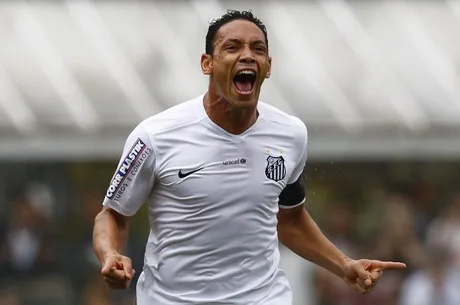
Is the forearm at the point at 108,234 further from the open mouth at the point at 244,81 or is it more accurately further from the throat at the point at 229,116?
the open mouth at the point at 244,81

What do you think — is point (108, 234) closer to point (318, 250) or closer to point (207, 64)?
point (207, 64)

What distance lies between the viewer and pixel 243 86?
7723 millimetres

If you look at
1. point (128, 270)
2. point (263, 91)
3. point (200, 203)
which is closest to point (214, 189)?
point (200, 203)

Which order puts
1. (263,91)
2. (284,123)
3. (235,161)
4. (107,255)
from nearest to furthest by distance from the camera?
(107,255), (235,161), (284,123), (263,91)

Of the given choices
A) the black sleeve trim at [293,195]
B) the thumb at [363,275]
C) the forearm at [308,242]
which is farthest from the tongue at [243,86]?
the thumb at [363,275]

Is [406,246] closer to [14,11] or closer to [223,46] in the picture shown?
[14,11]

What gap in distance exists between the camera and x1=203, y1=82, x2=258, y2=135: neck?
25.7ft

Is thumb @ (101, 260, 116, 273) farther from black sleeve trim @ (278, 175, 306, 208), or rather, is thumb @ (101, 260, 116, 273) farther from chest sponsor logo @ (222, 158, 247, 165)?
black sleeve trim @ (278, 175, 306, 208)

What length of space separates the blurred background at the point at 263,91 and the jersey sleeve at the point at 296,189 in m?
9.06

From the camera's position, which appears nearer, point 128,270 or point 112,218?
point 128,270

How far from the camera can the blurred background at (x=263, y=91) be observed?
60.0 ft

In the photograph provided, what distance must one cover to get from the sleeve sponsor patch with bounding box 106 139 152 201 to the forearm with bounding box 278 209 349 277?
1.06 metres

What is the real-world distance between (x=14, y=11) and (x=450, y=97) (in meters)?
5.34

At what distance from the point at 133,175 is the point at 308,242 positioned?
3.77 feet
